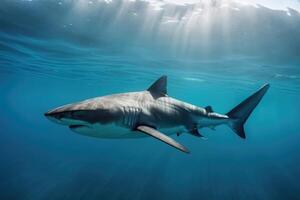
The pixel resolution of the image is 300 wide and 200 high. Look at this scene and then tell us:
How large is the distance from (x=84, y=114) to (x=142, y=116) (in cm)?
152

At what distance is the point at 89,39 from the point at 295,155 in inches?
1143

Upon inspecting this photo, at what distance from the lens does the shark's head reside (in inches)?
164

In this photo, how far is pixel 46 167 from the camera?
19609 millimetres

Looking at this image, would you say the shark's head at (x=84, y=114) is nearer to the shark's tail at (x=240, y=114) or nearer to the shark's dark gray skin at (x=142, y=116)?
the shark's dark gray skin at (x=142, y=116)

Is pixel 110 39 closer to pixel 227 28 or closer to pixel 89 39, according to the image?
pixel 89 39

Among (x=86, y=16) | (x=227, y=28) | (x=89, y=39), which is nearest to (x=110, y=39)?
(x=89, y=39)

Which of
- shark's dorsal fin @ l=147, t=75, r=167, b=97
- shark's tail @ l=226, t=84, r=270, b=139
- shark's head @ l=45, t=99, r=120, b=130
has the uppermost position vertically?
shark's dorsal fin @ l=147, t=75, r=167, b=97

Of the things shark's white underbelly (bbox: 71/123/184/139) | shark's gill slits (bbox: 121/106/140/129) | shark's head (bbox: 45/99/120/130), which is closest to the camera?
shark's head (bbox: 45/99/120/130)

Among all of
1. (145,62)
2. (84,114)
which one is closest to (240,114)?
(84,114)

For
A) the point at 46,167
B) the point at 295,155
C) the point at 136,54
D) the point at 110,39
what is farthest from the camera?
the point at 295,155

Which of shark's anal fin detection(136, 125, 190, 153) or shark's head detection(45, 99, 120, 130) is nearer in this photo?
shark's anal fin detection(136, 125, 190, 153)

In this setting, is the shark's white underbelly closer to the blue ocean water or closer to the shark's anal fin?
the shark's anal fin

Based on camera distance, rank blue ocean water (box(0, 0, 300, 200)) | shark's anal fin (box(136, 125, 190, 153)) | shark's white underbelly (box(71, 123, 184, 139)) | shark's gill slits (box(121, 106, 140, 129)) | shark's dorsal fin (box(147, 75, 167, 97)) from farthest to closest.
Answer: blue ocean water (box(0, 0, 300, 200)) < shark's dorsal fin (box(147, 75, 167, 97)) < shark's gill slits (box(121, 106, 140, 129)) < shark's white underbelly (box(71, 123, 184, 139)) < shark's anal fin (box(136, 125, 190, 153))

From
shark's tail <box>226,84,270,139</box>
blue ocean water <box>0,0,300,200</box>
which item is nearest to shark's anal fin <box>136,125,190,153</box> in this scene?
shark's tail <box>226,84,270,139</box>
